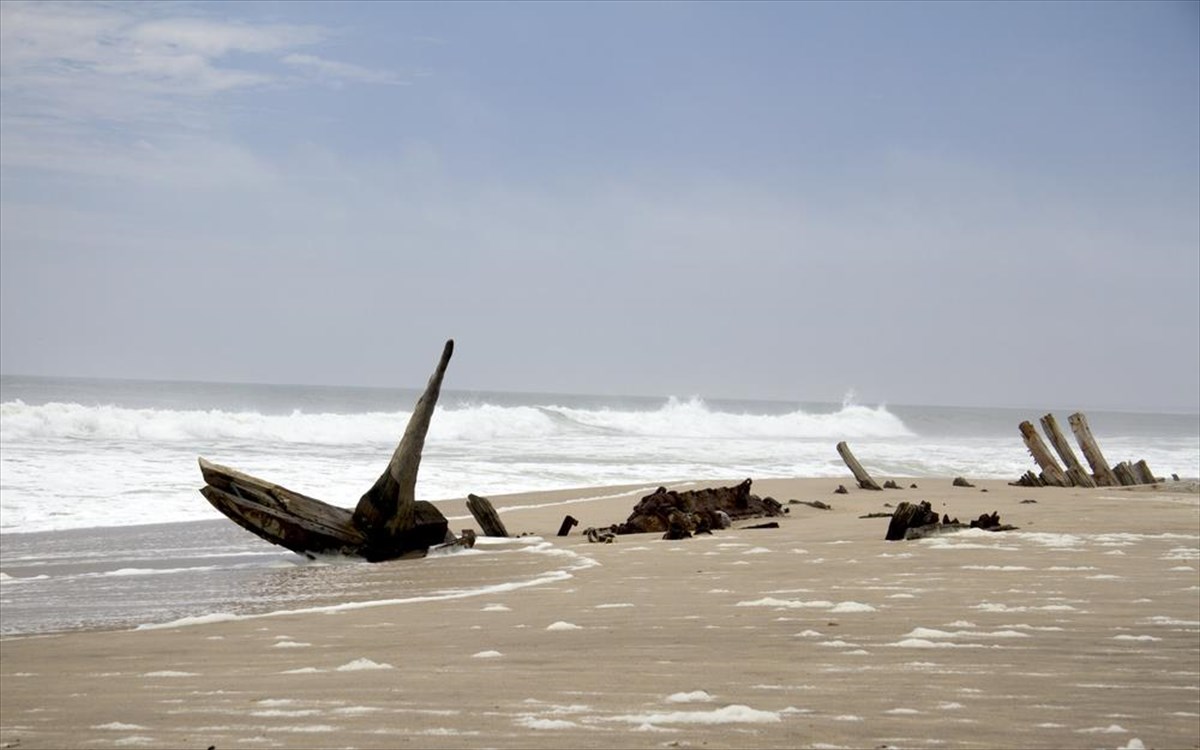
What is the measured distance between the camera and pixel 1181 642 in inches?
226

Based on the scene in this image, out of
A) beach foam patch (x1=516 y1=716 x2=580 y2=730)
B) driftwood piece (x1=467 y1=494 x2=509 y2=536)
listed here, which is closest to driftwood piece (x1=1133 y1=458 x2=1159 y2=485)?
driftwood piece (x1=467 y1=494 x2=509 y2=536)

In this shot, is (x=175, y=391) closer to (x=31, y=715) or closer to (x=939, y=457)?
(x=939, y=457)

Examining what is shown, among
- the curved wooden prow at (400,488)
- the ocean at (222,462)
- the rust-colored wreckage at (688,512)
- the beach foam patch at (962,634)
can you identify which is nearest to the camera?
the beach foam patch at (962,634)

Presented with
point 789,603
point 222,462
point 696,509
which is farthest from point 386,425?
point 789,603

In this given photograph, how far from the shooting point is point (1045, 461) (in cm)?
1967

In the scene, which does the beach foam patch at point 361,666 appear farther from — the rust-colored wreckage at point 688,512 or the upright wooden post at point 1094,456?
the upright wooden post at point 1094,456

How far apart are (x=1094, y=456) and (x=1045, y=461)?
2.96ft

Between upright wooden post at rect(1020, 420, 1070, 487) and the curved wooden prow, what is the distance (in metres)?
11.7

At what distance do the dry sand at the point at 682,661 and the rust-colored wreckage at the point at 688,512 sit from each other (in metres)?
2.21

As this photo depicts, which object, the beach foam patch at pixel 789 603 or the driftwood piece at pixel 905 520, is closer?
the beach foam patch at pixel 789 603

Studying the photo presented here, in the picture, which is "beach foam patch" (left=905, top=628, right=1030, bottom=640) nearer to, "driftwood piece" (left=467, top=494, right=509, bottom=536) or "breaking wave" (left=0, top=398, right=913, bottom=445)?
"driftwood piece" (left=467, top=494, right=509, bottom=536)

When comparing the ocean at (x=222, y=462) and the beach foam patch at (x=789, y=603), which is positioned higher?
the beach foam patch at (x=789, y=603)

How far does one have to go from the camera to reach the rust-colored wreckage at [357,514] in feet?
35.7

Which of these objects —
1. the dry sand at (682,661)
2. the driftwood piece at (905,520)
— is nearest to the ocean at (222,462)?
the dry sand at (682,661)
